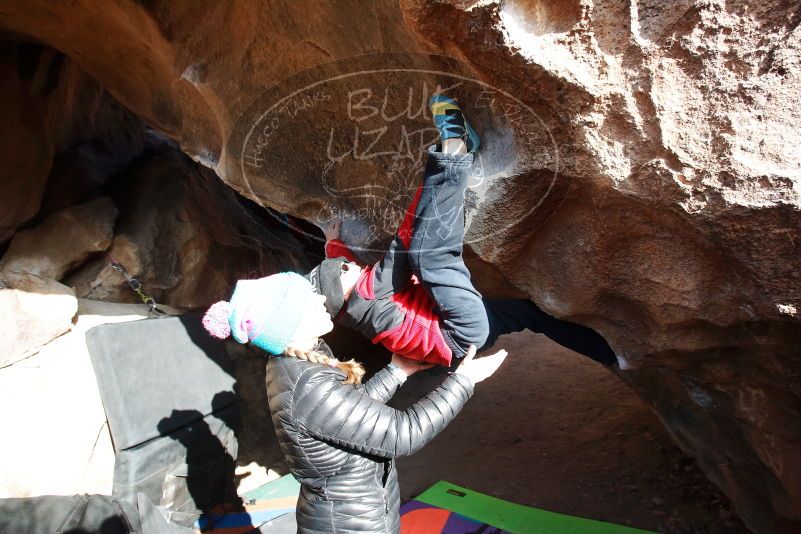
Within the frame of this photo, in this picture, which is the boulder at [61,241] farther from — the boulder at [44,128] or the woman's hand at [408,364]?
the woman's hand at [408,364]

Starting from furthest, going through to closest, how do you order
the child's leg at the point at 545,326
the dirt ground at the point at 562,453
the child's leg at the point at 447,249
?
the dirt ground at the point at 562,453 → the child's leg at the point at 545,326 → the child's leg at the point at 447,249

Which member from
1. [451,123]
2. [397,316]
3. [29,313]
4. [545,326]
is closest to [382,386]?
[397,316]

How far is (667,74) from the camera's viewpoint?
112 cm

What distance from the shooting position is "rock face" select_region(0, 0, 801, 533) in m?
1.08

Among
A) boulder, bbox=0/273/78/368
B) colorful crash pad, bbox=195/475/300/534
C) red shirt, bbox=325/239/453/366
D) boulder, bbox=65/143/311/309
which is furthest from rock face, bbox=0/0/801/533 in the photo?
colorful crash pad, bbox=195/475/300/534

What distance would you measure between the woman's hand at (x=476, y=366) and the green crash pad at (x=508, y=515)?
46.2 inches

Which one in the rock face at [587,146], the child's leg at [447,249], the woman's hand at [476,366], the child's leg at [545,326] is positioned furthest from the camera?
the child's leg at [545,326]

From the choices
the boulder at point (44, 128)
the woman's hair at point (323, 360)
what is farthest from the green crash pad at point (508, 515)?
the boulder at point (44, 128)

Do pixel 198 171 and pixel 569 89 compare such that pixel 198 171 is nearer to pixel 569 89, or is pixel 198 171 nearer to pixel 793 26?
pixel 569 89

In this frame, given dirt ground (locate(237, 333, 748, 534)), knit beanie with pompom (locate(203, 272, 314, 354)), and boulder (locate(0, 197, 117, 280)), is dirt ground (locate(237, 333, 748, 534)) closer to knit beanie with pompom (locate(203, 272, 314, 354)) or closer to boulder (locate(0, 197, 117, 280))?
boulder (locate(0, 197, 117, 280))

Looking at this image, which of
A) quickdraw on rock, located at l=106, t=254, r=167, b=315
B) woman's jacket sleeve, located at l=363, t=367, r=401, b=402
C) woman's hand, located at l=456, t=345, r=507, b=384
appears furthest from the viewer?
quickdraw on rock, located at l=106, t=254, r=167, b=315

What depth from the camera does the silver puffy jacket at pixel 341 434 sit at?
1.22 m

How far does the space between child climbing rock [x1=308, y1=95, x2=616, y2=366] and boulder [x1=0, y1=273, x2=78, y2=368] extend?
1464 millimetres

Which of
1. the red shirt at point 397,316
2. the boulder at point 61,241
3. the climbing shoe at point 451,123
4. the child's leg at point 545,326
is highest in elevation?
the climbing shoe at point 451,123
